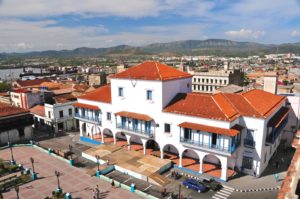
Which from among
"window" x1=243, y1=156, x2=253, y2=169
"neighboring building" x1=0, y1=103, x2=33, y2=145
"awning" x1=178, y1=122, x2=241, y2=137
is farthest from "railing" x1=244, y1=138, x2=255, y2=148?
"neighboring building" x1=0, y1=103, x2=33, y2=145

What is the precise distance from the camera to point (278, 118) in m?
35.8

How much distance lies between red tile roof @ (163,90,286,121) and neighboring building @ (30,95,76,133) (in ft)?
88.0

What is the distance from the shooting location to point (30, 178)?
32.6 m

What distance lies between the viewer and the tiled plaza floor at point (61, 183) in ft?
94.8

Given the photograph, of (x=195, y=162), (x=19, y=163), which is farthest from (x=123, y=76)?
(x=19, y=163)

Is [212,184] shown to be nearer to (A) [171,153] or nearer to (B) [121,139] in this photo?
(A) [171,153]

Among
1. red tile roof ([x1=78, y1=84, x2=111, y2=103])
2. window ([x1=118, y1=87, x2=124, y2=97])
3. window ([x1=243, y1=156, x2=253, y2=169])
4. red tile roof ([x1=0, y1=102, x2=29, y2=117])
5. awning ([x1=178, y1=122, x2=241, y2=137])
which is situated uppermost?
window ([x1=118, y1=87, x2=124, y2=97])

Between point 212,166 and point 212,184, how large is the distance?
5.85 meters

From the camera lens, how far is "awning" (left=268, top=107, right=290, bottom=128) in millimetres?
33562

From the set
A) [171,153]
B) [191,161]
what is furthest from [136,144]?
[191,161]

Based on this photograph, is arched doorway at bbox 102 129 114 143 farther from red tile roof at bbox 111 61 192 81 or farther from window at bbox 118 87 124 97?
red tile roof at bbox 111 61 192 81

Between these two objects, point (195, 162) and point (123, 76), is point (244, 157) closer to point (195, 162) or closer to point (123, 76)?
point (195, 162)

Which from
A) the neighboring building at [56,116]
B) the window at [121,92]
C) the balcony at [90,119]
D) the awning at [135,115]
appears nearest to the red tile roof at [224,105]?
the awning at [135,115]

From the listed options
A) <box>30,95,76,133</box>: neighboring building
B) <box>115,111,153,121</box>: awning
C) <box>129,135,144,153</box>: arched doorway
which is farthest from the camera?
<box>30,95,76,133</box>: neighboring building
